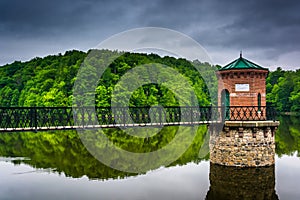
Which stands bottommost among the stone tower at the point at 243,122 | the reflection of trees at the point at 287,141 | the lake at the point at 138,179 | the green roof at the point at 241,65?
the lake at the point at 138,179

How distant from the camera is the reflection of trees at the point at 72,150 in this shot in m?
22.6

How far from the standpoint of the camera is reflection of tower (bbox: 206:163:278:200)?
17798 mm

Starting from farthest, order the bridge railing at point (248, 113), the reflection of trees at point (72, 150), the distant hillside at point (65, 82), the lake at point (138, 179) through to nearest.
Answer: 1. the distant hillside at point (65, 82)
2. the reflection of trees at point (72, 150)
3. the bridge railing at point (248, 113)
4. the lake at point (138, 179)

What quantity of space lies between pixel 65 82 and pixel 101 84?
7.32 m

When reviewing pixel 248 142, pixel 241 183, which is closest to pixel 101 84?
pixel 248 142

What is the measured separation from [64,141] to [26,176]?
14.3m

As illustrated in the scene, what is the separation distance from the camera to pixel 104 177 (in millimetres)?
21094

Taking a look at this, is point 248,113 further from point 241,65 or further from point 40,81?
point 40,81

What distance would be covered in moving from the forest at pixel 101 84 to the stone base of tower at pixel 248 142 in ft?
67.5

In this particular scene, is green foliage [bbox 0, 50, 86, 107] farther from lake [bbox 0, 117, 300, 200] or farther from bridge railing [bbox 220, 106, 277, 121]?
bridge railing [bbox 220, 106, 277, 121]

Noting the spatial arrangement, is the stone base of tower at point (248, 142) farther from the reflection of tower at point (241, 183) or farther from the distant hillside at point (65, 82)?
the distant hillside at point (65, 82)

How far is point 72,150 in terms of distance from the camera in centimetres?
2942

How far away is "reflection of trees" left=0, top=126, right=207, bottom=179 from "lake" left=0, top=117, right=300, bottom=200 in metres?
0.06

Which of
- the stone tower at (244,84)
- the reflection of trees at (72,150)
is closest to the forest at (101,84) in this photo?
the reflection of trees at (72,150)
